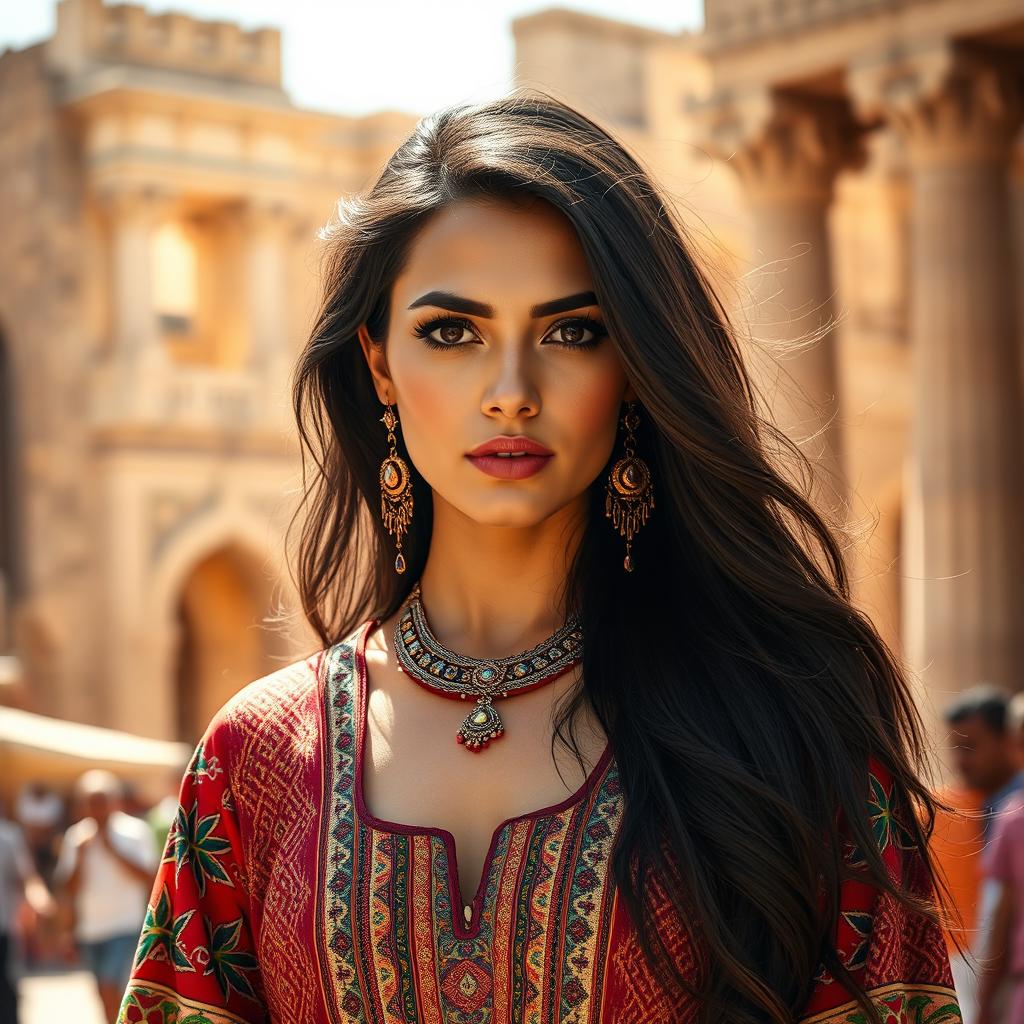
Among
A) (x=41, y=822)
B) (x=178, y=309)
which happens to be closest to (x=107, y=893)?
(x=41, y=822)

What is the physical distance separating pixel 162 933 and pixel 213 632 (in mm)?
24934

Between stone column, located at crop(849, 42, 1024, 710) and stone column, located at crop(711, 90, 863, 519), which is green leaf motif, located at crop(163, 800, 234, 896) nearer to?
stone column, located at crop(849, 42, 1024, 710)

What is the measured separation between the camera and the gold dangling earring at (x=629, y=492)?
2.45 m

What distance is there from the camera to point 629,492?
8.05 ft

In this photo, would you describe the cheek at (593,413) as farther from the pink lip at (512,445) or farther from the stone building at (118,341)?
the stone building at (118,341)

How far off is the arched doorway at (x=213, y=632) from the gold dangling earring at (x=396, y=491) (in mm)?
24027

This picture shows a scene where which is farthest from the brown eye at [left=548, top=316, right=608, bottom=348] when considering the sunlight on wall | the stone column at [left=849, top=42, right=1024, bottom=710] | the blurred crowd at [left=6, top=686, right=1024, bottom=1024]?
the sunlight on wall

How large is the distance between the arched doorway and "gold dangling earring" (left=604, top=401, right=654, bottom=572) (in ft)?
79.6

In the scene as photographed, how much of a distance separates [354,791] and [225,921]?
→ 0.24 m

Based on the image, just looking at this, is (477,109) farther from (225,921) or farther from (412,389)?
(225,921)

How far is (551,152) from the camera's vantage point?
239 centimetres

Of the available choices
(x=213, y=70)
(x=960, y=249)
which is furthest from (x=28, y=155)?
(x=960, y=249)

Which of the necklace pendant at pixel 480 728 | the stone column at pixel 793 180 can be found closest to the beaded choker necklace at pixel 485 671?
the necklace pendant at pixel 480 728

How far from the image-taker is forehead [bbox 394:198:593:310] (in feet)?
7.63
